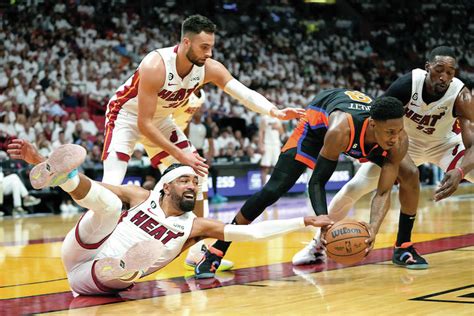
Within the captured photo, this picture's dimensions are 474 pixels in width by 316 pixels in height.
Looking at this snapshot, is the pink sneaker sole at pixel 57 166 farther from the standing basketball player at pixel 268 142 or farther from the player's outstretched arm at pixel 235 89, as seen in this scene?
the standing basketball player at pixel 268 142

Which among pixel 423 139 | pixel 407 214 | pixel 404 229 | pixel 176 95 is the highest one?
pixel 176 95

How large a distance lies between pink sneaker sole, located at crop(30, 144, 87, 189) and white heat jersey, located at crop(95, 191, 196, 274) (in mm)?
610

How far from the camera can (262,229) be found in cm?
580

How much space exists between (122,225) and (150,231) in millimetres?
195

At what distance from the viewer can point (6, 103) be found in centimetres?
1542

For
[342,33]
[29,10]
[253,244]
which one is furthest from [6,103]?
[342,33]

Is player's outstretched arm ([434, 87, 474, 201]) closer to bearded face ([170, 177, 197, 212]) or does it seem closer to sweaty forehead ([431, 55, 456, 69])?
sweaty forehead ([431, 55, 456, 69])

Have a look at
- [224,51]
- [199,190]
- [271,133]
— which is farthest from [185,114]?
[224,51]

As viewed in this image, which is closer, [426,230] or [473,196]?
[426,230]

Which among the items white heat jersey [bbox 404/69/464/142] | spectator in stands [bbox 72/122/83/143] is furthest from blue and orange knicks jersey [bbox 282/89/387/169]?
spectator in stands [bbox 72/122/83/143]

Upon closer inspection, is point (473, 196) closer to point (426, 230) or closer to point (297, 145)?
point (426, 230)

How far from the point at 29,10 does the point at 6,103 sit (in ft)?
20.5

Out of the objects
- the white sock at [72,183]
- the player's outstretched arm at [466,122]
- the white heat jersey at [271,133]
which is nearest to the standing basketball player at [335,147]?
the player's outstretched arm at [466,122]

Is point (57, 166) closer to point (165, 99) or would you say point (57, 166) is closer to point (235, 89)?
point (165, 99)
